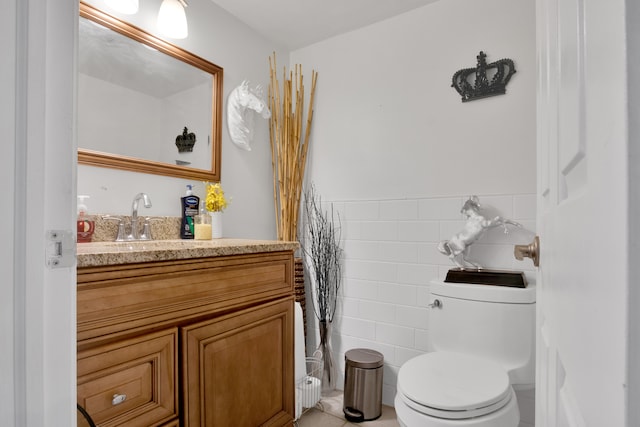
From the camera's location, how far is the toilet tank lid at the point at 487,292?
1521 millimetres

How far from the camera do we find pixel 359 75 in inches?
88.8

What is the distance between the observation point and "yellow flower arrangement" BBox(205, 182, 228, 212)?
6.11 ft

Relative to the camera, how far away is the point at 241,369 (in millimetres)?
1283

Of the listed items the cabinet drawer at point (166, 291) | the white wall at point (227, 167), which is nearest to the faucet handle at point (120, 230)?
the white wall at point (227, 167)

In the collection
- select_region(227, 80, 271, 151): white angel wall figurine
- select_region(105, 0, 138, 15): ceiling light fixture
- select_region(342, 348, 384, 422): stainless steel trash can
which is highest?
select_region(105, 0, 138, 15): ceiling light fixture

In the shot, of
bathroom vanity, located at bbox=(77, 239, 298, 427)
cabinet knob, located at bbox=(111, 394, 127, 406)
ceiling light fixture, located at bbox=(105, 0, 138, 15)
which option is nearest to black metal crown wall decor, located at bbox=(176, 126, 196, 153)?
ceiling light fixture, located at bbox=(105, 0, 138, 15)

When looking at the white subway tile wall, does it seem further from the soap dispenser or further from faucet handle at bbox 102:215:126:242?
the soap dispenser

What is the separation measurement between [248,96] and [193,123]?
1.24 ft

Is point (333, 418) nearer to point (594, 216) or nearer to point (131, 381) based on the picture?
point (131, 381)

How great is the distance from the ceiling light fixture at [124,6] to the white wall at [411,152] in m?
1.20

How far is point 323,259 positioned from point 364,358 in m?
0.66

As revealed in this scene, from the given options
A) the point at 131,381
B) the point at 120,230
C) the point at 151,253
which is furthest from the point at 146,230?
the point at 131,381

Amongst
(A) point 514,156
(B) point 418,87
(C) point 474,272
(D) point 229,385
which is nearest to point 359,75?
(B) point 418,87

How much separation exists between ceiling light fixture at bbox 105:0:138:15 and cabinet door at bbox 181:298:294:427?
1.41m
